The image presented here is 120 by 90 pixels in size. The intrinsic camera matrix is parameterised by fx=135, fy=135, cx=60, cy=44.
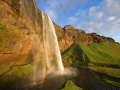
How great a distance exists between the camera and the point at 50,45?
2013 inches

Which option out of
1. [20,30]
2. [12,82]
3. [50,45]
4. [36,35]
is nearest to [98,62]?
[50,45]

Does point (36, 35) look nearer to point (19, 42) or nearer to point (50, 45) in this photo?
point (19, 42)

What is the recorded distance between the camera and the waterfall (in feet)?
149

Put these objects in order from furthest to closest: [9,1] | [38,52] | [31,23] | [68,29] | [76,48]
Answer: [68,29], [76,48], [38,52], [31,23], [9,1]

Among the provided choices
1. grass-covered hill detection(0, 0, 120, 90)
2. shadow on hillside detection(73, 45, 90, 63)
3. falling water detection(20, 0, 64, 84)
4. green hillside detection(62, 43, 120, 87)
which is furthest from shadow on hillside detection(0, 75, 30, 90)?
shadow on hillside detection(73, 45, 90, 63)

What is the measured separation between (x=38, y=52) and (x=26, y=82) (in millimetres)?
10361

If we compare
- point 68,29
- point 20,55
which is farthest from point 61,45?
point 20,55

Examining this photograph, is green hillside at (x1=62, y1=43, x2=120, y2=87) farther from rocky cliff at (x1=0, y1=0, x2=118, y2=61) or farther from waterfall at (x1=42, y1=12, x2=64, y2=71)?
rocky cliff at (x1=0, y1=0, x2=118, y2=61)

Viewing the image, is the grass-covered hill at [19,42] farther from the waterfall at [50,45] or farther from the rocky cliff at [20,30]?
the waterfall at [50,45]

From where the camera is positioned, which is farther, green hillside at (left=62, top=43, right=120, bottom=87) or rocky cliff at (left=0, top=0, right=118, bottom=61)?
green hillside at (left=62, top=43, right=120, bottom=87)

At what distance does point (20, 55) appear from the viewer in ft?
105

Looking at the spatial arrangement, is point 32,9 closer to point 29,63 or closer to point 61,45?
point 29,63

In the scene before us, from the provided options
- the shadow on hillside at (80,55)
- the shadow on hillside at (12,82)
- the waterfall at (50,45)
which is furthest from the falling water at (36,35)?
the shadow on hillside at (80,55)

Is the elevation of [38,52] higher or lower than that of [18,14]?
lower
